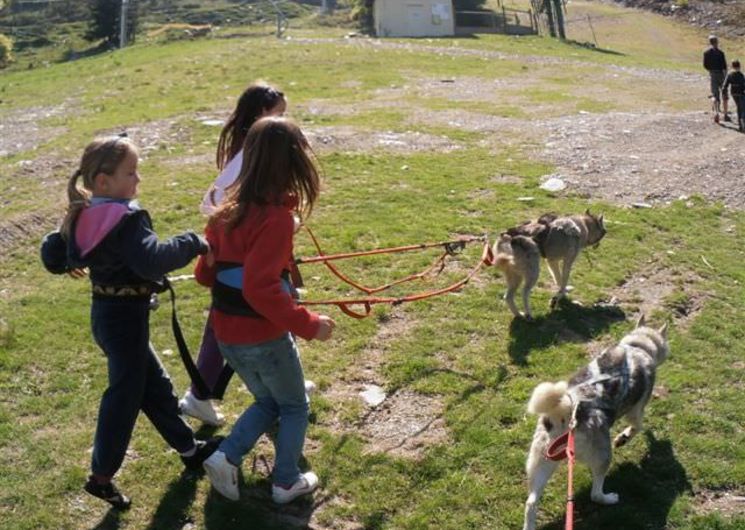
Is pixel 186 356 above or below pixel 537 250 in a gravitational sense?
above

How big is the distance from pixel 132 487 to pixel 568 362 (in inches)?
159

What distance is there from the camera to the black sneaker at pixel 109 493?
4.86 m

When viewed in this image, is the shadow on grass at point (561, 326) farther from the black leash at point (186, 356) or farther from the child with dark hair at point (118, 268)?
the child with dark hair at point (118, 268)

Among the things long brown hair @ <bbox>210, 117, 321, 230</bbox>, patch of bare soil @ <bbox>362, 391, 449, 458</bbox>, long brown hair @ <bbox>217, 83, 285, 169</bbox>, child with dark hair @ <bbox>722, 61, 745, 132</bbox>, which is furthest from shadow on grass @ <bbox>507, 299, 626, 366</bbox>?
child with dark hair @ <bbox>722, 61, 745, 132</bbox>

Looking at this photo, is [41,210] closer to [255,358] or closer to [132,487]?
[132,487]

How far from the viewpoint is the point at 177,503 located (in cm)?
506

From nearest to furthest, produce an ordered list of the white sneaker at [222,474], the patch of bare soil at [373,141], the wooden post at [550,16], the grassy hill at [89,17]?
the white sneaker at [222,474] → the patch of bare soil at [373,141] → the wooden post at [550,16] → the grassy hill at [89,17]

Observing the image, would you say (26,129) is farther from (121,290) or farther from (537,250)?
(121,290)

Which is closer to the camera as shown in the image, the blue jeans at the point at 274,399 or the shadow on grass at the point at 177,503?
the blue jeans at the point at 274,399

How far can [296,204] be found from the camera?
4.46 m

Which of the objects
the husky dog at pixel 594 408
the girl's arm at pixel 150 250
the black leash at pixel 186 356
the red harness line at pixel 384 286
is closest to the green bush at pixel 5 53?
the red harness line at pixel 384 286

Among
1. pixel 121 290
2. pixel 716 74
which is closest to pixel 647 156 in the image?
pixel 716 74

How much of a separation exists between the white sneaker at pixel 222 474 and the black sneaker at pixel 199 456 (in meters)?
0.42

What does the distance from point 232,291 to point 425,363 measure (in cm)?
304
